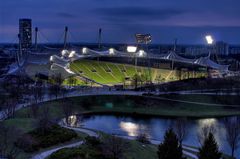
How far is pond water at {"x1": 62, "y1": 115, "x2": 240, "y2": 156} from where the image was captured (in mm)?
48506

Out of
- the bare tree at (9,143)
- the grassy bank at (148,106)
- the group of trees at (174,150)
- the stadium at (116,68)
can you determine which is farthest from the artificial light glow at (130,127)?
the stadium at (116,68)

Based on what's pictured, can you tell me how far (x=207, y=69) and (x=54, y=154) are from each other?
294ft

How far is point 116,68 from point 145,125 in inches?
1962

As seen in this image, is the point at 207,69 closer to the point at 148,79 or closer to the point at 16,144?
the point at 148,79

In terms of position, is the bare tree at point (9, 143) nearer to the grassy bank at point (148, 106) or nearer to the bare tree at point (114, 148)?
the bare tree at point (114, 148)

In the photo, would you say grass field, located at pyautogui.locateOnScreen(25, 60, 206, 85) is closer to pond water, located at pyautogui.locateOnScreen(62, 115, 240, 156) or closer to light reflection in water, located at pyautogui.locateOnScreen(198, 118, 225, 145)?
pond water, located at pyautogui.locateOnScreen(62, 115, 240, 156)

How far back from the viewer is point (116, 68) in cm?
10619

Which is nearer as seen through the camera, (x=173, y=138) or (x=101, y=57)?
(x=173, y=138)

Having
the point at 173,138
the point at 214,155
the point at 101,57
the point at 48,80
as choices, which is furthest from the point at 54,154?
the point at 101,57

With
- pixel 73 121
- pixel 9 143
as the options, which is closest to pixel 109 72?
pixel 73 121

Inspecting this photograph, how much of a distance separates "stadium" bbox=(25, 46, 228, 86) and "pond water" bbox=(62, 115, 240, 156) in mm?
26650

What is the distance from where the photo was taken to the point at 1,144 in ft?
91.1

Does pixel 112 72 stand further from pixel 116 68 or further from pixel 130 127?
pixel 130 127

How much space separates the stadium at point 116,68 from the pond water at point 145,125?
26.6 m
